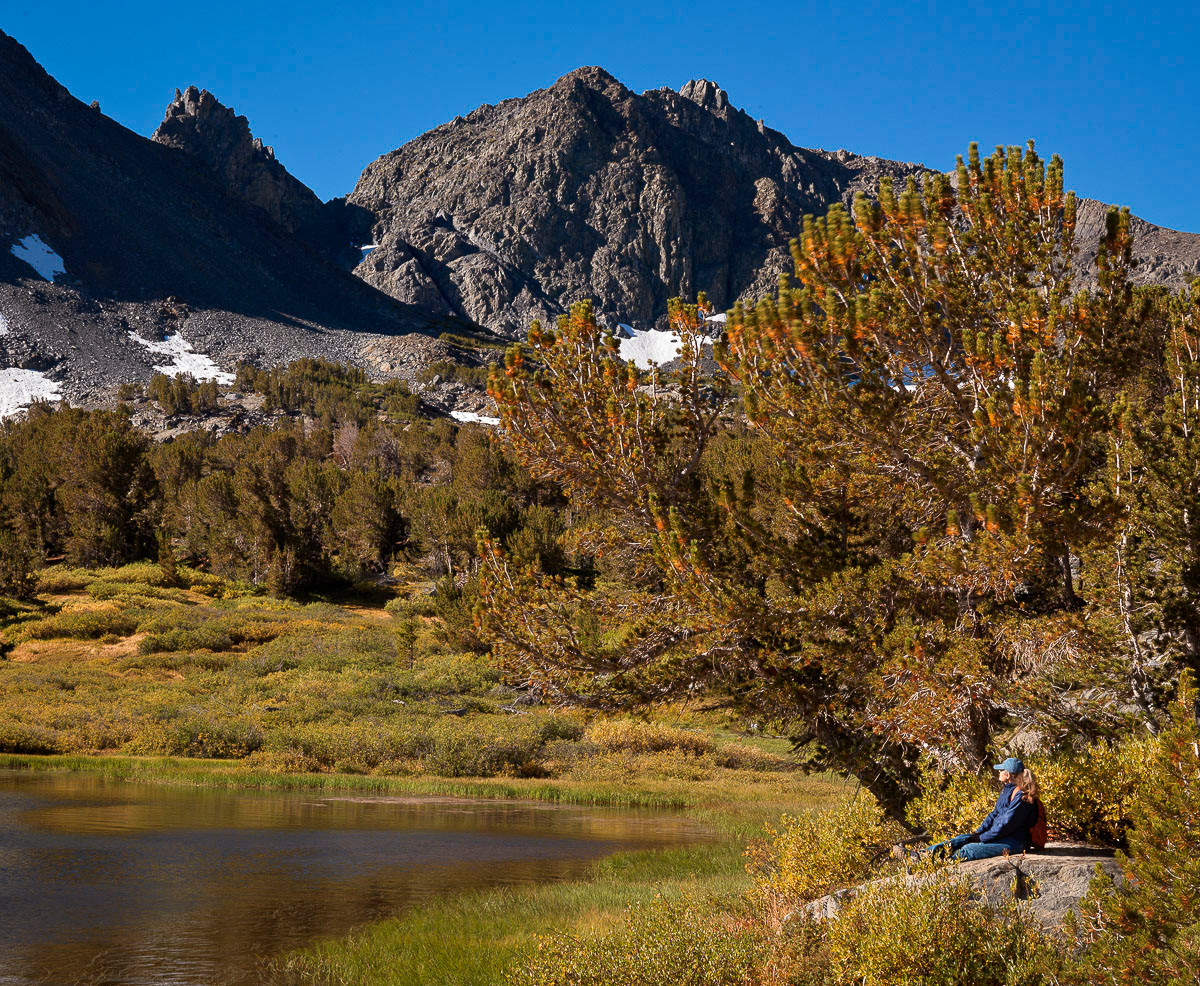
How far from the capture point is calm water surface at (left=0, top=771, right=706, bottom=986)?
13805 millimetres

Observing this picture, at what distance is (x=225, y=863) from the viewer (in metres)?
19.3

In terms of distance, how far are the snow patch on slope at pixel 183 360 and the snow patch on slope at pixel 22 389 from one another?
1500cm

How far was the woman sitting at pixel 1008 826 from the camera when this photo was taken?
9492 mm

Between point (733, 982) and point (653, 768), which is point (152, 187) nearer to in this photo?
point (653, 768)

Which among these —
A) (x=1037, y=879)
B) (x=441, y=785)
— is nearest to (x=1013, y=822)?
(x=1037, y=879)

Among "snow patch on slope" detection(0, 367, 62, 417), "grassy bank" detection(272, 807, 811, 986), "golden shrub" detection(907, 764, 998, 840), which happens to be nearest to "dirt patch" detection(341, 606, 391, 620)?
"grassy bank" detection(272, 807, 811, 986)

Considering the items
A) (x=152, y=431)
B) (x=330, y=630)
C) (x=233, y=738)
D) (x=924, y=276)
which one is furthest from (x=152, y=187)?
(x=924, y=276)

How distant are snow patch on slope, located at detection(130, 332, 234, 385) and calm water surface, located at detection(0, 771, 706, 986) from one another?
10839cm

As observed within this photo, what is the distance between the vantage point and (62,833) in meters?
21.2

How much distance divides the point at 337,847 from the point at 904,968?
16.6m

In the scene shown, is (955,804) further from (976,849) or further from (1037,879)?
(1037,879)

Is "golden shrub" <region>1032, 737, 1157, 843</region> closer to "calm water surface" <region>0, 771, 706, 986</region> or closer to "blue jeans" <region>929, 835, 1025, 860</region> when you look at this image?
"blue jeans" <region>929, 835, 1025, 860</region>

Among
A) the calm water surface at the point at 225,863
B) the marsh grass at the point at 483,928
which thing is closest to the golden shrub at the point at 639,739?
the calm water surface at the point at 225,863

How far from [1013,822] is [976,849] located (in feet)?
1.53
